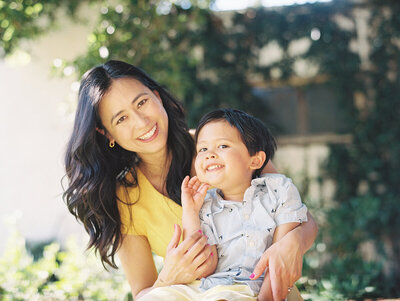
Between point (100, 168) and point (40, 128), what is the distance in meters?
4.00

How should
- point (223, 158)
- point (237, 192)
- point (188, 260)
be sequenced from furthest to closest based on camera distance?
point (237, 192) < point (223, 158) < point (188, 260)

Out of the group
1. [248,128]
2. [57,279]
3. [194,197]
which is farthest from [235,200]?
[57,279]

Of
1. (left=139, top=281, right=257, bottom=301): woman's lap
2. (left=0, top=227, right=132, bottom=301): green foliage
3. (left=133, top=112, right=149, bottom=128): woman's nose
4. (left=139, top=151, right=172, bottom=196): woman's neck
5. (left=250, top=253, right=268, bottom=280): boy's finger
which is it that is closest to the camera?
(left=139, top=281, right=257, bottom=301): woman's lap

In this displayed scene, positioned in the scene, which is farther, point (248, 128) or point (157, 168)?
point (157, 168)

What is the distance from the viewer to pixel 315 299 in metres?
3.52

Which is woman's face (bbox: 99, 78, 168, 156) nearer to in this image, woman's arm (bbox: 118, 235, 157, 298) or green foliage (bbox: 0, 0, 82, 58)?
woman's arm (bbox: 118, 235, 157, 298)

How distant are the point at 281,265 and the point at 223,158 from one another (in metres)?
0.53

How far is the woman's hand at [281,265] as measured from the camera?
1.78 meters

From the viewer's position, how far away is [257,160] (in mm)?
2176

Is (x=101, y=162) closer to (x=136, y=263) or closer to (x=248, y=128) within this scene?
(x=136, y=263)

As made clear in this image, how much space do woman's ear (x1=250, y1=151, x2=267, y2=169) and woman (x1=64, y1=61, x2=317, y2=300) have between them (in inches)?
8.6

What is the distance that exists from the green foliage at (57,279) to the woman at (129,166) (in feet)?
4.89

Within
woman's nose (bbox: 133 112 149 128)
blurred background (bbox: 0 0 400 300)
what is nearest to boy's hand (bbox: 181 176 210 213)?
woman's nose (bbox: 133 112 149 128)

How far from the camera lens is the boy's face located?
2.06 m
